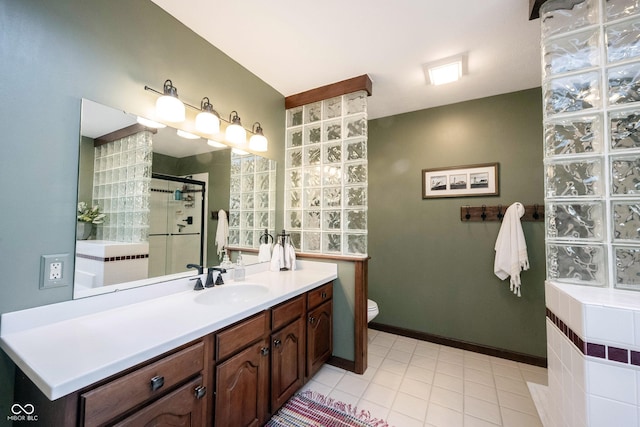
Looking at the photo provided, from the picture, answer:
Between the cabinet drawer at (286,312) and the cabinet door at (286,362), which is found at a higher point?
the cabinet drawer at (286,312)

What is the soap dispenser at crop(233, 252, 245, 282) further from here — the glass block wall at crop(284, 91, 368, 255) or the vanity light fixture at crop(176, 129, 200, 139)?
the vanity light fixture at crop(176, 129, 200, 139)

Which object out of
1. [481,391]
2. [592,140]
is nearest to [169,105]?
[592,140]

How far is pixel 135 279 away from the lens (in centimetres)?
137

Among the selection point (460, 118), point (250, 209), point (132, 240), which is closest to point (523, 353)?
point (460, 118)

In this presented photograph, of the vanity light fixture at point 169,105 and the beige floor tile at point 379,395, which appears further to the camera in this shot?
the beige floor tile at point 379,395

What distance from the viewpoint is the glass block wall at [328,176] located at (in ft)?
7.12

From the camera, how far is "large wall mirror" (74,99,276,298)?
1.20 m

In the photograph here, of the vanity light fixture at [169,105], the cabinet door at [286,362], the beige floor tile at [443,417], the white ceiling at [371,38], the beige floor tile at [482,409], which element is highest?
the white ceiling at [371,38]

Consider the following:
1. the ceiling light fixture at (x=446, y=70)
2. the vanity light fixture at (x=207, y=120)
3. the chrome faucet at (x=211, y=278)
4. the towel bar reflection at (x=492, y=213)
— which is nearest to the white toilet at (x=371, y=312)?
the towel bar reflection at (x=492, y=213)

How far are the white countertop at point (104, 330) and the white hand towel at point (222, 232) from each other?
40 centimetres

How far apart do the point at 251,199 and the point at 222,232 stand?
384 millimetres

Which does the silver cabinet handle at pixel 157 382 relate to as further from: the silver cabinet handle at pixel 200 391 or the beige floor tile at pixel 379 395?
the beige floor tile at pixel 379 395

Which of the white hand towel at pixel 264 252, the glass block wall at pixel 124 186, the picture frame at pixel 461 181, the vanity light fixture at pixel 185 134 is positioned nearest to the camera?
the glass block wall at pixel 124 186

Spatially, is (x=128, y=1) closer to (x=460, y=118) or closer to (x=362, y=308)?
(x=362, y=308)
